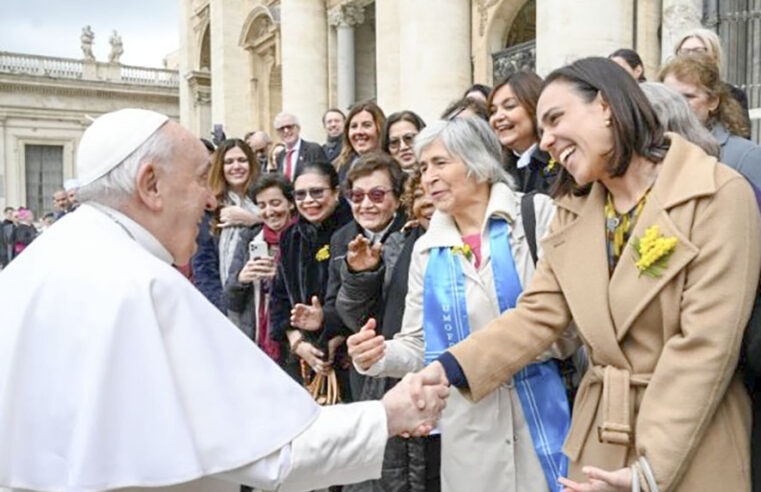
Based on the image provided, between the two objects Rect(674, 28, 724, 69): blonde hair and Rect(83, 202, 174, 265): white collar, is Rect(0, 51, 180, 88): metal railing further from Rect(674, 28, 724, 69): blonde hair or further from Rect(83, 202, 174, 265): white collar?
Rect(83, 202, 174, 265): white collar

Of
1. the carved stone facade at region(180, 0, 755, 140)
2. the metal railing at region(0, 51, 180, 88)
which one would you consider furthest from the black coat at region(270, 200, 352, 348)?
the metal railing at region(0, 51, 180, 88)

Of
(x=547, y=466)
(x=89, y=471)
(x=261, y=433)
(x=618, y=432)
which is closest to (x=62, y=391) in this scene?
(x=89, y=471)

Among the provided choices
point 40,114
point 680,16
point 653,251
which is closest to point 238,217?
point 653,251

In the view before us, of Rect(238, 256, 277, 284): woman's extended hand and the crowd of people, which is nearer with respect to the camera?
the crowd of people

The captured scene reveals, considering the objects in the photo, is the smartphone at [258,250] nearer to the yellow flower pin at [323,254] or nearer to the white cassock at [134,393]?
the yellow flower pin at [323,254]

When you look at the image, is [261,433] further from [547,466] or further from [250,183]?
[250,183]

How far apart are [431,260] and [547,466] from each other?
0.91 m

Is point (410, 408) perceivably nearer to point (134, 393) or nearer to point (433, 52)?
point (134, 393)

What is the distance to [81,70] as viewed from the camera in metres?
34.9

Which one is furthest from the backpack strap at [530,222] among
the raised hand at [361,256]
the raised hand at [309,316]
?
the raised hand at [309,316]

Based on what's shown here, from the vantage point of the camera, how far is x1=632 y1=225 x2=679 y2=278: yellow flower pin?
1953mm

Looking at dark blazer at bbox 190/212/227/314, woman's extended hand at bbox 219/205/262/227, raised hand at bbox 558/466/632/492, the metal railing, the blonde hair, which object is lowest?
raised hand at bbox 558/466/632/492

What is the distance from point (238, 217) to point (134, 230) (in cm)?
324

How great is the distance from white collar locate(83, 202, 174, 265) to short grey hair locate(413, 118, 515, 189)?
1350 millimetres
